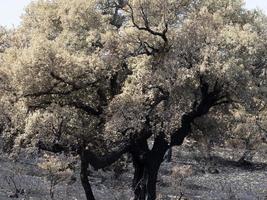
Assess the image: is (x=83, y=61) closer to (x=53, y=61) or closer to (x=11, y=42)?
(x=53, y=61)

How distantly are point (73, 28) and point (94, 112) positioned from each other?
4322mm

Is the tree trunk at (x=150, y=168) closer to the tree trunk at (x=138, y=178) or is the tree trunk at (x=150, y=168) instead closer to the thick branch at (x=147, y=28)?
the tree trunk at (x=138, y=178)

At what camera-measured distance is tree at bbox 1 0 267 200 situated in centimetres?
2464

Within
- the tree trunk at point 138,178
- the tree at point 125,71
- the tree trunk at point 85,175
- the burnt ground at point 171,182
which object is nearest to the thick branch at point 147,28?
the tree at point 125,71

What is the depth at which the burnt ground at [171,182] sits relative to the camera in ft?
114

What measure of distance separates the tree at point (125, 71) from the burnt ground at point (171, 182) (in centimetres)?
654

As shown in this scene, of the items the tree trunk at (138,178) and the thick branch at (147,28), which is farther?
the tree trunk at (138,178)

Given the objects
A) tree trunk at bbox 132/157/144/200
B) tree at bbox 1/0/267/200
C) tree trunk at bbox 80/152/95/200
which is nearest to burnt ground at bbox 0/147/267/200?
tree trunk at bbox 132/157/144/200

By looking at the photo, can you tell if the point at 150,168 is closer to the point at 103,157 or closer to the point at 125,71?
the point at 103,157

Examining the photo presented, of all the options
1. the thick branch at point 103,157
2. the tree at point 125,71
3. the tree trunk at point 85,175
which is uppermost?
the tree at point 125,71

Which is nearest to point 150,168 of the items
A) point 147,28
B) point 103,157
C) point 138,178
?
point 138,178

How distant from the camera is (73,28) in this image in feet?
87.2

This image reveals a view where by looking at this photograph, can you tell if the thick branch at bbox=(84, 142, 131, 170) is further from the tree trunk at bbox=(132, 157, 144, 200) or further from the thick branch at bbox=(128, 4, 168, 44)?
the thick branch at bbox=(128, 4, 168, 44)

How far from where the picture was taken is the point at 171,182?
4159 centimetres
